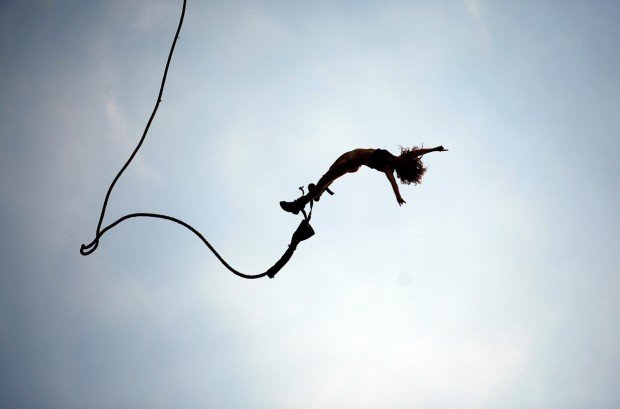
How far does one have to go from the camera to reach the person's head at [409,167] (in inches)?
218

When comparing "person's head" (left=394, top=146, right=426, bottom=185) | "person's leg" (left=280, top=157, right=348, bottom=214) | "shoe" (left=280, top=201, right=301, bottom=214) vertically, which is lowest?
"shoe" (left=280, top=201, right=301, bottom=214)

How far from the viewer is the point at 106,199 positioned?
481cm

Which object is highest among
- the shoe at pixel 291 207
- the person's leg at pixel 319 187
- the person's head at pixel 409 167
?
the person's head at pixel 409 167

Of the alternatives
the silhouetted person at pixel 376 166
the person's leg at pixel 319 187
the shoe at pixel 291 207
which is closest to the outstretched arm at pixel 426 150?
the silhouetted person at pixel 376 166

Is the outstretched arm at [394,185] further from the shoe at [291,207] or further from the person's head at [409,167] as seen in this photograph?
the shoe at [291,207]

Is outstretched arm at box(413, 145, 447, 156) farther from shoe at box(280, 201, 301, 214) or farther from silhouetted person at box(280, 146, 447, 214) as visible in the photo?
shoe at box(280, 201, 301, 214)

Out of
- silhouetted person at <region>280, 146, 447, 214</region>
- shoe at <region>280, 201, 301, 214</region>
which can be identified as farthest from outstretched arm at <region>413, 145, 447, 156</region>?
shoe at <region>280, 201, 301, 214</region>

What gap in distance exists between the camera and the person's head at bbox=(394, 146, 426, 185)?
5.54m

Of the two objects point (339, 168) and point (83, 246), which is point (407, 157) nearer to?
point (339, 168)

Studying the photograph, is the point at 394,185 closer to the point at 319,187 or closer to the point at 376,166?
the point at 376,166

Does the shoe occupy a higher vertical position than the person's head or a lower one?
lower

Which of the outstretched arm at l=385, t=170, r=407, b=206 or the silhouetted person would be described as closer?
the silhouetted person

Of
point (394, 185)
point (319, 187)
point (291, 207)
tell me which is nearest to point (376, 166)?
point (394, 185)

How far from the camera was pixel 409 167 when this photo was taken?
557 cm
